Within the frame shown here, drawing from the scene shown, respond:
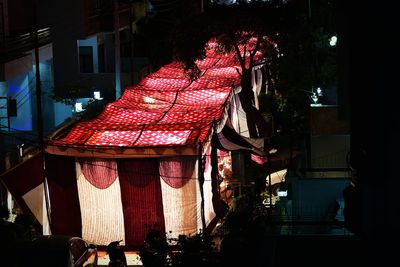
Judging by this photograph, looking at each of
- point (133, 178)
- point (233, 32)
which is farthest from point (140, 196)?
point (233, 32)

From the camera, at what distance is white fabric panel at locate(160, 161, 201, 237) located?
58.3ft

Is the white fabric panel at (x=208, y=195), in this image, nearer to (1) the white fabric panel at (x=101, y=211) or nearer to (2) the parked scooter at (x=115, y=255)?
(1) the white fabric panel at (x=101, y=211)

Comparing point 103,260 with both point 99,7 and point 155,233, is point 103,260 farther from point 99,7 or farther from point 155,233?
point 99,7

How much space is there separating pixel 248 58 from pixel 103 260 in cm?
1361

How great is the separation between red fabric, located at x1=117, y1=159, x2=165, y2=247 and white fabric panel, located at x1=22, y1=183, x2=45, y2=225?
6.73ft

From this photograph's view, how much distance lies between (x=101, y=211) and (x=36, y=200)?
161cm

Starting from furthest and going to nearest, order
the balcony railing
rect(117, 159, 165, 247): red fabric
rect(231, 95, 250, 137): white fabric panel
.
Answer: rect(231, 95, 250, 137): white fabric panel
the balcony railing
rect(117, 159, 165, 247): red fabric

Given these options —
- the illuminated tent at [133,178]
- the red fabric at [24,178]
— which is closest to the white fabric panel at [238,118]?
the illuminated tent at [133,178]

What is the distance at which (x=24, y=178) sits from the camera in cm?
1845

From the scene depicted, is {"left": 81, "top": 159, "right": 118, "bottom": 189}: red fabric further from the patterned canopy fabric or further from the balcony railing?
the balcony railing

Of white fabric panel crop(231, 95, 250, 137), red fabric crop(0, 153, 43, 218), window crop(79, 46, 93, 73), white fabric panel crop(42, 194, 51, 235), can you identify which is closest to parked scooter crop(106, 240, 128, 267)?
white fabric panel crop(42, 194, 51, 235)

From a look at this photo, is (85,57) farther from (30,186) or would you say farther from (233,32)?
(30,186)

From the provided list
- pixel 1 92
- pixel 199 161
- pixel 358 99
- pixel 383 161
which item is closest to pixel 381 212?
pixel 383 161

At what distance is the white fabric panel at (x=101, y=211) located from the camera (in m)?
18.0
